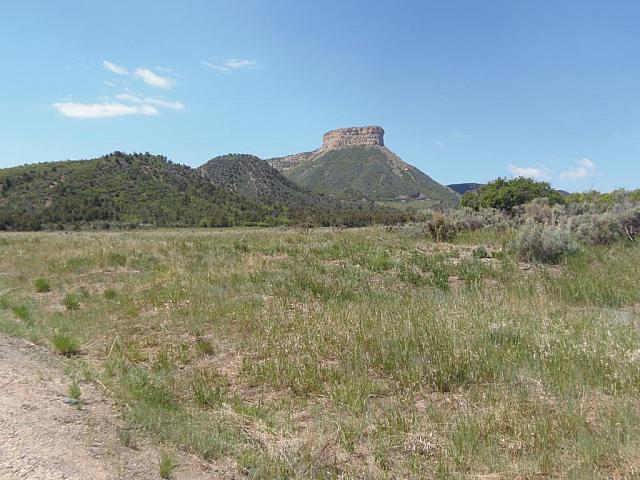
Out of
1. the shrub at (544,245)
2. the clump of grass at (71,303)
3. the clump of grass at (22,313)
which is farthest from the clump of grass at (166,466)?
the shrub at (544,245)

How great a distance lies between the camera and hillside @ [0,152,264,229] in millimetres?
63719

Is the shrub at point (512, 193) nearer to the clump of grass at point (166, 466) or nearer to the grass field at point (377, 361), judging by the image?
the grass field at point (377, 361)

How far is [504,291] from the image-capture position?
770cm

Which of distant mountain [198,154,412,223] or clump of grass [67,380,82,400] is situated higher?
distant mountain [198,154,412,223]

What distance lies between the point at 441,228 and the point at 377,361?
10815 millimetres

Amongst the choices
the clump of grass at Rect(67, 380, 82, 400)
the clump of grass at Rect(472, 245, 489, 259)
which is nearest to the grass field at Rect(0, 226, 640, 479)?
the clump of grass at Rect(472, 245, 489, 259)

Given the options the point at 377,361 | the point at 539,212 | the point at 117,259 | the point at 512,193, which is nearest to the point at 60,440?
the point at 377,361

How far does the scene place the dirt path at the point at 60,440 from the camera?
A: 2.80m

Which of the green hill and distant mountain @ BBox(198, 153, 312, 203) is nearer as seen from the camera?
distant mountain @ BBox(198, 153, 312, 203)

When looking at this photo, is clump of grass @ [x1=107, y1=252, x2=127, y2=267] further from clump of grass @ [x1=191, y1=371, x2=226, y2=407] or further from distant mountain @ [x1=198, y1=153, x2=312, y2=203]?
distant mountain @ [x1=198, y1=153, x2=312, y2=203]

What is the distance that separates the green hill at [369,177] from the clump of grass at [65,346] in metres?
123

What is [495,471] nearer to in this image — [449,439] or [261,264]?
[449,439]

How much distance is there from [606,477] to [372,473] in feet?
4.88

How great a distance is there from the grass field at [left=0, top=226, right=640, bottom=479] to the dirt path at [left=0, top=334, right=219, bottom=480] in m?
0.27
